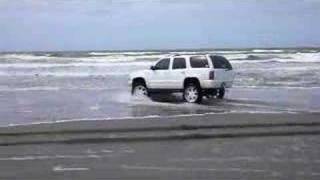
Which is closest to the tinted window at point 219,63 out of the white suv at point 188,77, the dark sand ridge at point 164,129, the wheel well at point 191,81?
the white suv at point 188,77

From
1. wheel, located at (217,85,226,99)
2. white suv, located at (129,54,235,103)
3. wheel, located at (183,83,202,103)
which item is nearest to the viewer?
wheel, located at (183,83,202,103)

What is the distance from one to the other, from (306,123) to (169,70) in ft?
40.3

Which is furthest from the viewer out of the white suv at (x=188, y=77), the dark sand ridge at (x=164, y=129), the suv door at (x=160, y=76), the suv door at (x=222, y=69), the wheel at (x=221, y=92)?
the suv door at (x=160, y=76)

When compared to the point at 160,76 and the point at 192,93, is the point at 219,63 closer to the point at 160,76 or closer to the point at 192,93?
the point at 192,93

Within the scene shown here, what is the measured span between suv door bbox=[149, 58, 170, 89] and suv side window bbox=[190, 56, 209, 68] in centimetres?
119

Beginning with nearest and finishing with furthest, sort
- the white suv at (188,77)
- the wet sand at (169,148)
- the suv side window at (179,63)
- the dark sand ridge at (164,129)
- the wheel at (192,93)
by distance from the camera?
the wet sand at (169,148) < the dark sand ridge at (164,129) < the wheel at (192,93) < the white suv at (188,77) < the suv side window at (179,63)

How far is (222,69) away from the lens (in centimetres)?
2736

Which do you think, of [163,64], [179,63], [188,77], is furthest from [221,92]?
[163,64]

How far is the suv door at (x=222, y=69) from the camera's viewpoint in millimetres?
27188

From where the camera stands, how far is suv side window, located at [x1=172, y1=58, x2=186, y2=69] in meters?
27.9

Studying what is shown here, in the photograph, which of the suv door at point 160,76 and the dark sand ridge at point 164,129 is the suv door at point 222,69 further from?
the dark sand ridge at point 164,129

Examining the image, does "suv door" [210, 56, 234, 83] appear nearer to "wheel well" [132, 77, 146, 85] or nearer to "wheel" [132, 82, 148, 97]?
"wheel well" [132, 77, 146, 85]

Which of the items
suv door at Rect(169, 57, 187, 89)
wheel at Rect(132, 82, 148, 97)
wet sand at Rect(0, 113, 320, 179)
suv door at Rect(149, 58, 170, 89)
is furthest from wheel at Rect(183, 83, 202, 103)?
wet sand at Rect(0, 113, 320, 179)

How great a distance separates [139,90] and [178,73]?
7.73 ft
